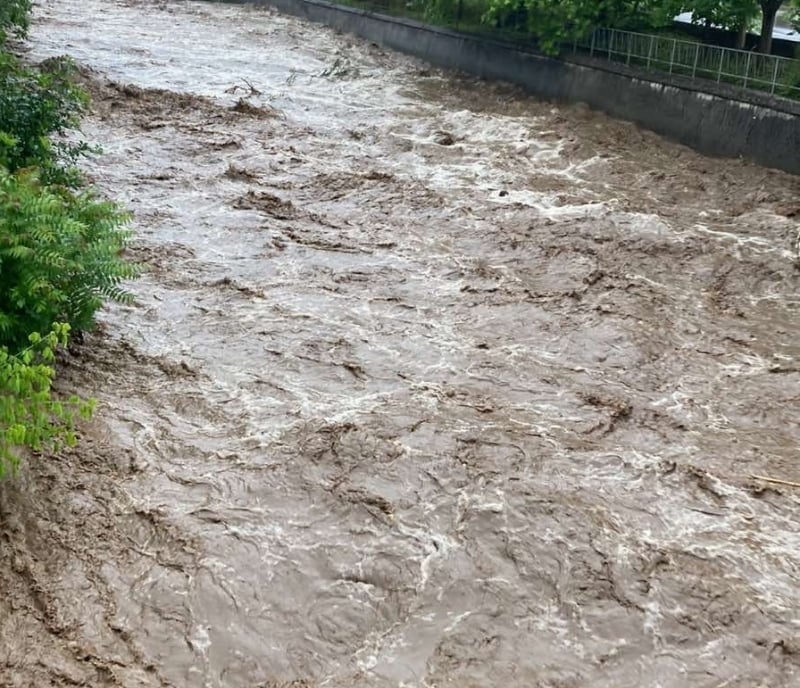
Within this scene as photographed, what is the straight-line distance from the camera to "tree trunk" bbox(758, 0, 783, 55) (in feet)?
67.6

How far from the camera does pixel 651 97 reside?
70.9 feet

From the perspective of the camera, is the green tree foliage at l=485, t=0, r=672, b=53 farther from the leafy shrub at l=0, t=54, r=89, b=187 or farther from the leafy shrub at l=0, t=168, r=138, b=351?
the leafy shrub at l=0, t=168, r=138, b=351

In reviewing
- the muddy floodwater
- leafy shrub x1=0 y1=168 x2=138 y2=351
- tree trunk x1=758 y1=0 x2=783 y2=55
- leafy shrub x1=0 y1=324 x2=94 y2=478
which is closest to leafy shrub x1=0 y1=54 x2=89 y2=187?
the muddy floodwater

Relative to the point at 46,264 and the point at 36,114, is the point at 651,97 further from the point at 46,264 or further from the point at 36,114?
the point at 46,264

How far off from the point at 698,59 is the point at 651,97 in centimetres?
129

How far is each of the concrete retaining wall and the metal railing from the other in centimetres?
42

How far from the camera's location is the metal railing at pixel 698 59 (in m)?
19.3

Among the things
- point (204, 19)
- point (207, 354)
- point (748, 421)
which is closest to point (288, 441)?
point (207, 354)

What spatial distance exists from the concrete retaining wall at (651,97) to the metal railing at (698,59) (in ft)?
1.38

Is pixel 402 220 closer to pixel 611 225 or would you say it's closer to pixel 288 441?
pixel 611 225

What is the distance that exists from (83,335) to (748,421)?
743cm

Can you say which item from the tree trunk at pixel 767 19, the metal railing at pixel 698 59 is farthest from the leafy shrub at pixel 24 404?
the tree trunk at pixel 767 19

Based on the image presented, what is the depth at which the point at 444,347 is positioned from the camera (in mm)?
11250

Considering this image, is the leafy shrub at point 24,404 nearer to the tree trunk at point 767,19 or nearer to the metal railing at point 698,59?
the metal railing at point 698,59
